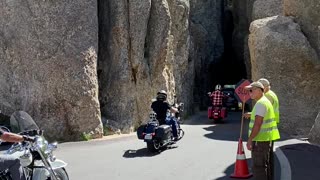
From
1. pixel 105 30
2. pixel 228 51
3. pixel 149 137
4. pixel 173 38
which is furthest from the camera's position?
pixel 228 51

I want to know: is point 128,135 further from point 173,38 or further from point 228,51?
point 228,51

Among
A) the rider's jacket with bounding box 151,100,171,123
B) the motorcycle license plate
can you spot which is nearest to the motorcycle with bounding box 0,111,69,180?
the motorcycle license plate

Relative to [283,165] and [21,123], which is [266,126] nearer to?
[283,165]

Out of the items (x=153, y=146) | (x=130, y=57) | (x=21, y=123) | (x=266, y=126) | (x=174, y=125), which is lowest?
(x=153, y=146)

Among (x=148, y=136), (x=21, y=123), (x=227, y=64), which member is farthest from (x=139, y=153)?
(x=227, y=64)

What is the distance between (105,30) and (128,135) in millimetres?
5330

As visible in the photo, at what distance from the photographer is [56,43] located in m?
18.4

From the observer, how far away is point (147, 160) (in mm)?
13227

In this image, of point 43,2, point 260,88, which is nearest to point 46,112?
point 43,2

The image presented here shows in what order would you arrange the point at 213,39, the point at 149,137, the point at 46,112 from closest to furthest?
the point at 149,137
the point at 46,112
the point at 213,39

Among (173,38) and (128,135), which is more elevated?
(173,38)

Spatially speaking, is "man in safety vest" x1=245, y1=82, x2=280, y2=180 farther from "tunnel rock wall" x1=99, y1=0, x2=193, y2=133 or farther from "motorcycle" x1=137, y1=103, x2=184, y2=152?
"tunnel rock wall" x1=99, y1=0, x2=193, y2=133

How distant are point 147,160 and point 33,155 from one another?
5.86 meters

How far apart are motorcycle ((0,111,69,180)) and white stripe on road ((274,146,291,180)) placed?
4.71 meters
